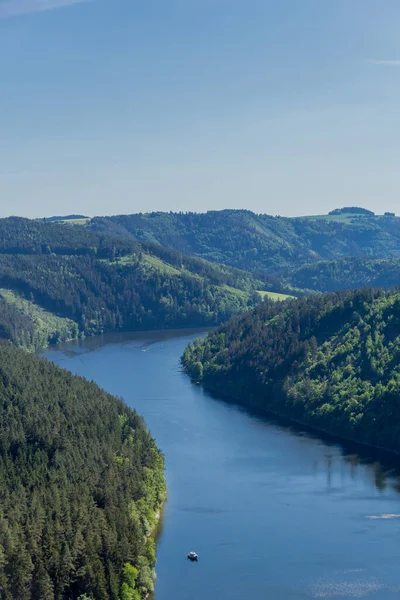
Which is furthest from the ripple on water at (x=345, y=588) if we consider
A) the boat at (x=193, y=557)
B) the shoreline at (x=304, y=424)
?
the shoreline at (x=304, y=424)

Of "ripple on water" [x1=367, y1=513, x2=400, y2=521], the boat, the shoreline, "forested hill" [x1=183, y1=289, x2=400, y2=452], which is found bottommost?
the boat

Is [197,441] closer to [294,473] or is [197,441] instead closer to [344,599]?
[294,473]

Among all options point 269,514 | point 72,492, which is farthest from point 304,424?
point 72,492

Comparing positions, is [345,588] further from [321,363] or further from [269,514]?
[321,363]

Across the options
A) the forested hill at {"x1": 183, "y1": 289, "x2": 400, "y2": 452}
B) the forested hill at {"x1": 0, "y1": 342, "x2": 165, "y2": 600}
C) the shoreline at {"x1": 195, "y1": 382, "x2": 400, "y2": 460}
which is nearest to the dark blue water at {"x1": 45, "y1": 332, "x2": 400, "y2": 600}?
the shoreline at {"x1": 195, "y1": 382, "x2": 400, "y2": 460}

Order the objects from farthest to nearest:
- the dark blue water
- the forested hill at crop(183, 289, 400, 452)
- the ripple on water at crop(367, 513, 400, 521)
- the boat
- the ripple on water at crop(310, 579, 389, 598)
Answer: the forested hill at crop(183, 289, 400, 452)
the ripple on water at crop(367, 513, 400, 521)
the boat
the dark blue water
the ripple on water at crop(310, 579, 389, 598)

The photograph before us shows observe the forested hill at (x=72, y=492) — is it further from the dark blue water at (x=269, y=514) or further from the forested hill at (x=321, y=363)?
the forested hill at (x=321, y=363)

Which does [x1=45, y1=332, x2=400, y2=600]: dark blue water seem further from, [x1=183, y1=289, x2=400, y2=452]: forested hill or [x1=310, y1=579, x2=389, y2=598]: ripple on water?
[x1=183, y1=289, x2=400, y2=452]: forested hill
